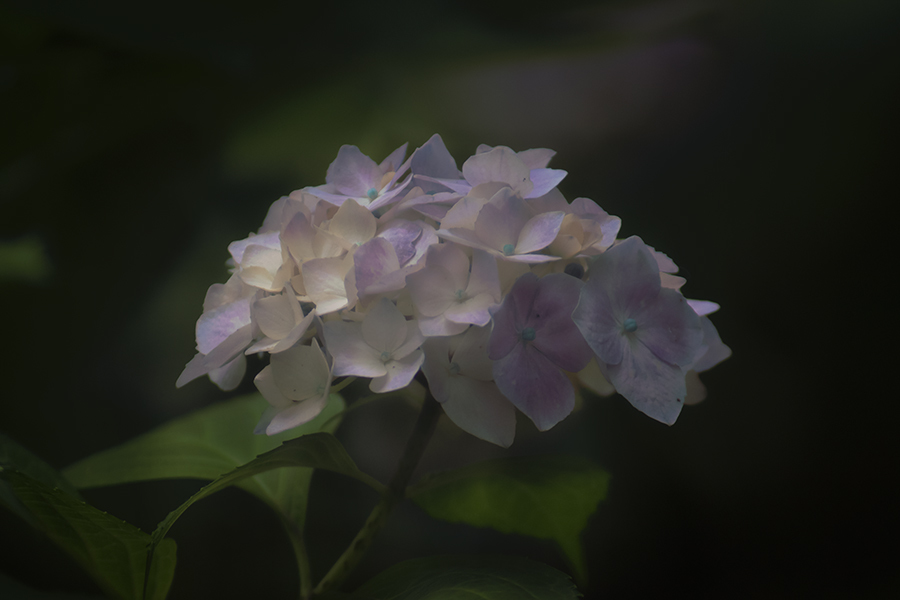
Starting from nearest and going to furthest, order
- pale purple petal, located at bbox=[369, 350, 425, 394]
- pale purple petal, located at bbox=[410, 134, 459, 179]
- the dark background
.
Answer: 1. pale purple petal, located at bbox=[369, 350, 425, 394]
2. pale purple petal, located at bbox=[410, 134, 459, 179]
3. the dark background

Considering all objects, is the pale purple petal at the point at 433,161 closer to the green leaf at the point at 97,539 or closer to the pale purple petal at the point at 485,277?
the pale purple petal at the point at 485,277

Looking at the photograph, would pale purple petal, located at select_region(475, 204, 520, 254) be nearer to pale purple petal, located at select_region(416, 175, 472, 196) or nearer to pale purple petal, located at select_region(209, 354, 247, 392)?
pale purple petal, located at select_region(416, 175, 472, 196)

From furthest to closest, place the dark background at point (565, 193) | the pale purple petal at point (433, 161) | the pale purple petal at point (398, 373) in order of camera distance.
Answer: the dark background at point (565, 193) → the pale purple petal at point (433, 161) → the pale purple petal at point (398, 373)

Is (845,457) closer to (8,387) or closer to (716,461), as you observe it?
(716,461)

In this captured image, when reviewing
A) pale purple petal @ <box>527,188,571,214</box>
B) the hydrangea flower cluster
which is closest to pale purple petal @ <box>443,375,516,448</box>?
the hydrangea flower cluster

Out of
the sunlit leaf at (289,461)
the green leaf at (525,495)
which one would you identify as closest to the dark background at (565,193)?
the green leaf at (525,495)

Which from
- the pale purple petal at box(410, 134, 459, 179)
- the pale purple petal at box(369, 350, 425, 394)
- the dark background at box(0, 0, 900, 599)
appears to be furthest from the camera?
the dark background at box(0, 0, 900, 599)

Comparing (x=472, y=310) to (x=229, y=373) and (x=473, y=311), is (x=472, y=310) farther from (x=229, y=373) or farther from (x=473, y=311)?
(x=229, y=373)
